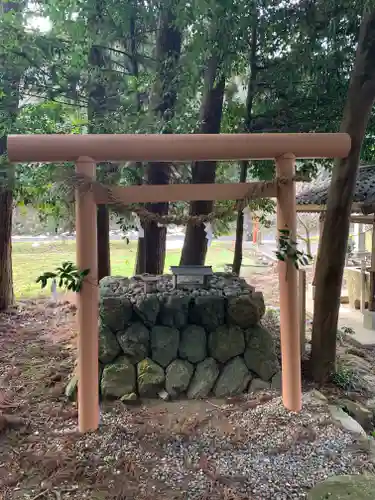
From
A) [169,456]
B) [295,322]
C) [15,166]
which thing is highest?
[15,166]

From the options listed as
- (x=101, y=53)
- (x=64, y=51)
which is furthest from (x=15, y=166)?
(x=101, y=53)

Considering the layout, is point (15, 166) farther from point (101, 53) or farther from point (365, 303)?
point (365, 303)

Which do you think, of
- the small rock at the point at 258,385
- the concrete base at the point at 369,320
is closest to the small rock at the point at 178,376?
the small rock at the point at 258,385

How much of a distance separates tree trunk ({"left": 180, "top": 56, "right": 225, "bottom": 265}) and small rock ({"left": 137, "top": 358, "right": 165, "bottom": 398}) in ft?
5.35

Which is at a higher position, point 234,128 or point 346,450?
point 234,128

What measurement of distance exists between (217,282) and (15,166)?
2768mm

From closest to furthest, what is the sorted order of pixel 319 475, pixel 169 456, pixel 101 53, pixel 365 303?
pixel 319 475
pixel 169 456
pixel 101 53
pixel 365 303

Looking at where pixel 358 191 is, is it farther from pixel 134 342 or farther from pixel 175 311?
pixel 134 342

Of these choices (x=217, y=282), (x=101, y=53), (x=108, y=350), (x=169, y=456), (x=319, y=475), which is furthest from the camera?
(x=101, y=53)

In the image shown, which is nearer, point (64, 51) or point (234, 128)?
point (64, 51)

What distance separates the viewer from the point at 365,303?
712cm

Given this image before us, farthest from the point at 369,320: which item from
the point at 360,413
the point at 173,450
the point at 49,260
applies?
the point at 49,260

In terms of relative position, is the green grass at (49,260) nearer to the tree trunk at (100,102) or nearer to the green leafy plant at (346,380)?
the tree trunk at (100,102)

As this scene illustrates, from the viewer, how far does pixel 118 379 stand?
3.60 metres
